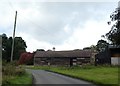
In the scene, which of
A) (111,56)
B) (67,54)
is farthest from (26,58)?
(111,56)

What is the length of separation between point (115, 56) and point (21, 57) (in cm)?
3808

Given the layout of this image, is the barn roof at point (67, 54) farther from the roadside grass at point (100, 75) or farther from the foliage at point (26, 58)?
the roadside grass at point (100, 75)

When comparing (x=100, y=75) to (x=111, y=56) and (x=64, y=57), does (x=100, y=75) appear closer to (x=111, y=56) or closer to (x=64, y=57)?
(x=111, y=56)

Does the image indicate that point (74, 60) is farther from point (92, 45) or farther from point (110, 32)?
point (110, 32)

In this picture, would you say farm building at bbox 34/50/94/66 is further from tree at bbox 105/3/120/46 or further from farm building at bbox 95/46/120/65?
tree at bbox 105/3/120/46

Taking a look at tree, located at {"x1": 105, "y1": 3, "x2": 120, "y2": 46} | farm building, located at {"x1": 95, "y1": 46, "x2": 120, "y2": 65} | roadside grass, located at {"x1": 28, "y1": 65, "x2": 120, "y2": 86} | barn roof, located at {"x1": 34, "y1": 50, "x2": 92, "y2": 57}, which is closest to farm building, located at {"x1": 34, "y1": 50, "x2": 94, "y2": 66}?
barn roof, located at {"x1": 34, "y1": 50, "x2": 92, "y2": 57}

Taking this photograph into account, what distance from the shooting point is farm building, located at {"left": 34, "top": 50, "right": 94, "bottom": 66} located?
109m

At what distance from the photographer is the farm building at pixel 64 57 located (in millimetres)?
109250

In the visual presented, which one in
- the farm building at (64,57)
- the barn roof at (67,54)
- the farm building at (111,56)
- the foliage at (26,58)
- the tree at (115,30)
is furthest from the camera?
the foliage at (26,58)

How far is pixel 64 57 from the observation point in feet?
373

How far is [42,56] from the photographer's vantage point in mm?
119000

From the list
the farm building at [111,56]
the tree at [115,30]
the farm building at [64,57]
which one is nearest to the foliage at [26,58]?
the farm building at [64,57]

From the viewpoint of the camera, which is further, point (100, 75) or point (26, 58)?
point (26, 58)

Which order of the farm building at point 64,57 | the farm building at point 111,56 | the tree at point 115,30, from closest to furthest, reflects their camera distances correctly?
the tree at point 115,30 < the farm building at point 111,56 < the farm building at point 64,57
